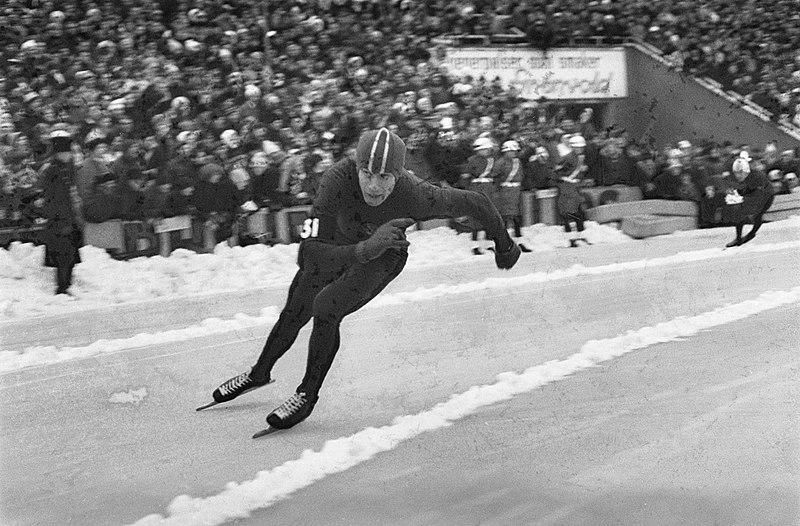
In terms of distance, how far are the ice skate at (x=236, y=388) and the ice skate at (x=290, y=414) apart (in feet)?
0.96

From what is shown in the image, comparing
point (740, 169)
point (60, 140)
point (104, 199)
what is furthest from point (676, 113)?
point (60, 140)

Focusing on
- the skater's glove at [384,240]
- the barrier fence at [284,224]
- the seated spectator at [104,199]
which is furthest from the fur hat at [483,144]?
the skater's glove at [384,240]

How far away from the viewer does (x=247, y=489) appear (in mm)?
3805

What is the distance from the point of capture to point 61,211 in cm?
720

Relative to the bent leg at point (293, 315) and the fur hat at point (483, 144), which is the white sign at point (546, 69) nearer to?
the fur hat at point (483, 144)

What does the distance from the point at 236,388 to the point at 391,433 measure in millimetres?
758

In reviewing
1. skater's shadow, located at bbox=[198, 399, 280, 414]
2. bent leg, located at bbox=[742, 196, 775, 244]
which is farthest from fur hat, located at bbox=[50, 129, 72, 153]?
bent leg, located at bbox=[742, 196, 775, 244]

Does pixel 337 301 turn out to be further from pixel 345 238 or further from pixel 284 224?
pixel 284 224

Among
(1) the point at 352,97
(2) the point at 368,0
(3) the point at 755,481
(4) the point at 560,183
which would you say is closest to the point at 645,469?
(3) the point at 755,481

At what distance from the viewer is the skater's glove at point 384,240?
3885 mm

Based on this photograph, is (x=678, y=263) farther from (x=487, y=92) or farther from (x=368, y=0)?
(x=368, y=0)

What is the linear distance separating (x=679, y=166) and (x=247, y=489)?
7.12 metres

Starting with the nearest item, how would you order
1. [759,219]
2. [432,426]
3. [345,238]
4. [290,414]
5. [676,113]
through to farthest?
1. [345,238]
2. [290,414]
3. [432,426]
4. [759,219]
5. [676,113]

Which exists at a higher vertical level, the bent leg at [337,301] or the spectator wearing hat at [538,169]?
the bent leg at [337,301]
